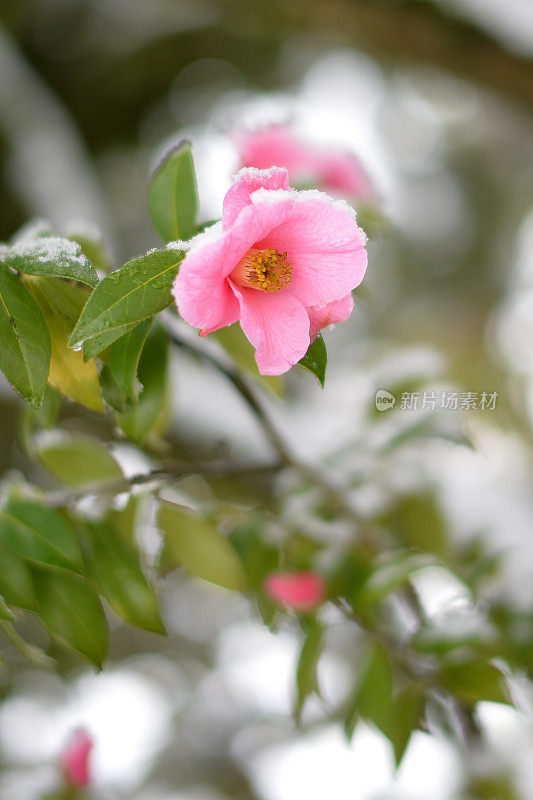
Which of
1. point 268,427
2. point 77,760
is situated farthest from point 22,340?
point 77,760

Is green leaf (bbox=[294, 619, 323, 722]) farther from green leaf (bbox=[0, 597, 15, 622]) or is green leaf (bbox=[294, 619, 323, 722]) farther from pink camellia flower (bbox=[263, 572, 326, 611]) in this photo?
green leaf (bbox=[0, 597, 15, 622])

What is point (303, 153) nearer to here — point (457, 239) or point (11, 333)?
point (11, 333)

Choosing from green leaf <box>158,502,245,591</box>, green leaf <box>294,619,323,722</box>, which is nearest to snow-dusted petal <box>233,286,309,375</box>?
green leaf <box>158,502,245,591</box>

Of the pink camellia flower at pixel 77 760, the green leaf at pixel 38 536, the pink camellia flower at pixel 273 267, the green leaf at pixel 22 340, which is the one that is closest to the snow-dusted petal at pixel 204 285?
the pink camellia flower at pixel 273 267

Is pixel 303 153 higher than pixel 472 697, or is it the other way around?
pixel 303 153

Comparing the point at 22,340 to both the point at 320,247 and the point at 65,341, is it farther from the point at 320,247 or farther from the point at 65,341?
the point at 320,247

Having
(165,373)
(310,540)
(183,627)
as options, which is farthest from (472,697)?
(183,627)

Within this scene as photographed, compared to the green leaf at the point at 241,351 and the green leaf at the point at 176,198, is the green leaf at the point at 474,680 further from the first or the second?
the green leaf at the point at 176,198
